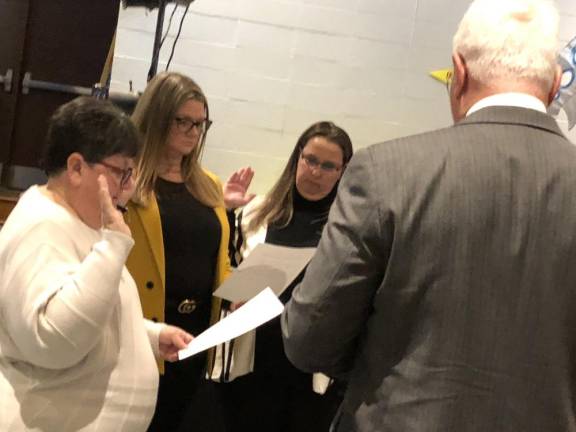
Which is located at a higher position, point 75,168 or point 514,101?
point 514,101

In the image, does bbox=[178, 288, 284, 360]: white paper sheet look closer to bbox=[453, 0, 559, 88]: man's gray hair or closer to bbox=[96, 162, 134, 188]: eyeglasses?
bbox=[96, 162, 134, 188]: eyeglasses

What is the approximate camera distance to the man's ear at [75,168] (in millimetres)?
1472

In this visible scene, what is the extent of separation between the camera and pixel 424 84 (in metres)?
3.12

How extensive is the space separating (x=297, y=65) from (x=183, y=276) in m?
1.22

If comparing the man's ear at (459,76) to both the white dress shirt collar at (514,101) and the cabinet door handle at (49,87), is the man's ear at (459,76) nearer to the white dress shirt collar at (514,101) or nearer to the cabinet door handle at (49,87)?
the white dress shirt collar at (514,101)

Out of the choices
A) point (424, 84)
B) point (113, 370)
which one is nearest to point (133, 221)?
point (113, 370)

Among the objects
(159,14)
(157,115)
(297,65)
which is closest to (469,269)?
(157,115)

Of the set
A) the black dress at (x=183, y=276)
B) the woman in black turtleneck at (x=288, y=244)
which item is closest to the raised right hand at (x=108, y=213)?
the black dress at (x=183, y=276)

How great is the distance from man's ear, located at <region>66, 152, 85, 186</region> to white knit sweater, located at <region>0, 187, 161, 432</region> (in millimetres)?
62

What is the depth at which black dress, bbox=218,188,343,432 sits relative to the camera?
238 centimetres

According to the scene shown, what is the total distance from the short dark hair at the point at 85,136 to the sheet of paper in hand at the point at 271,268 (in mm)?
547

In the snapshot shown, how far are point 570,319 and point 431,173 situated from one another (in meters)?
0.29

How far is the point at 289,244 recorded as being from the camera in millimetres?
2453

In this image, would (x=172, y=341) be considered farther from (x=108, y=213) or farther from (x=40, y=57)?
(x=40, y=57)
